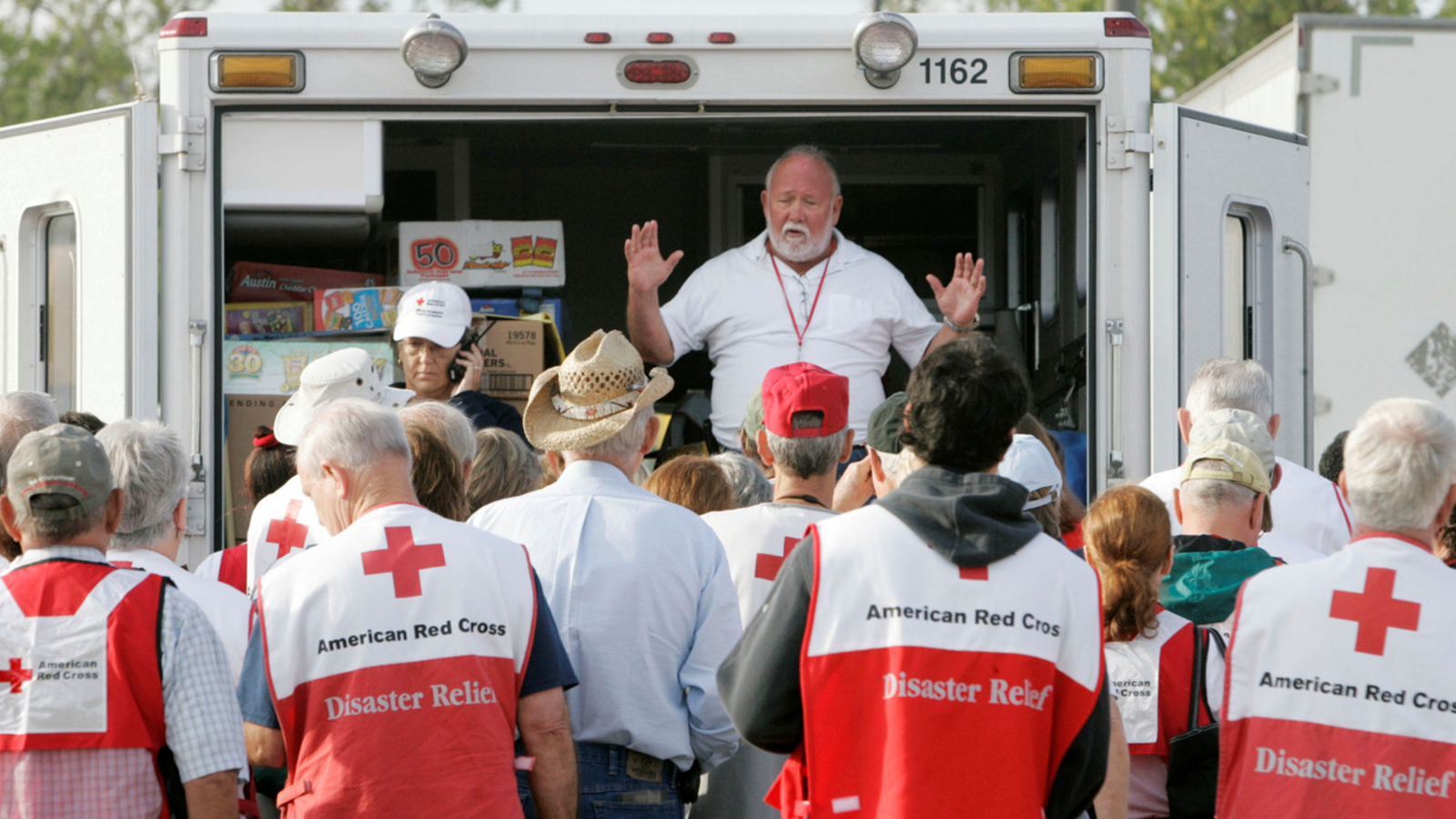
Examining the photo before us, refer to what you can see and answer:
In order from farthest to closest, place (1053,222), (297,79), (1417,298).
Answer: (1417,298), (1053,222), (297,79)

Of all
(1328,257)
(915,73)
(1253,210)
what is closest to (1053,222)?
(1253,210)

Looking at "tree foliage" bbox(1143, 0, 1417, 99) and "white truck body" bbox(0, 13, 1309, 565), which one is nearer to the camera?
"white truck body" bbox(0, 13, 1309, 565)

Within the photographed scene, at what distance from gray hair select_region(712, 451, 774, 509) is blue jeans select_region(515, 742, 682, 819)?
36.1 inches

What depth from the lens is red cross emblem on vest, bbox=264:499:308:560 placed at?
380cm

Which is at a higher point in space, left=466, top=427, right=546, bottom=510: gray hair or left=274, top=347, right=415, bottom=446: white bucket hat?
left=274, top=347, right=415, bottom=446: white bucket hat

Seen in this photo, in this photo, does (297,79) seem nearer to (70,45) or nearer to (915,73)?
(915,73)

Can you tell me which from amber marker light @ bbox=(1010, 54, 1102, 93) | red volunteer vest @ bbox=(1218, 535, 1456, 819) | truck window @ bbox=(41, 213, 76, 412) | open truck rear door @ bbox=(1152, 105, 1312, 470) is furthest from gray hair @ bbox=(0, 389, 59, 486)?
open truck rear door @ bbox=(1152, 105, 1312, 470)

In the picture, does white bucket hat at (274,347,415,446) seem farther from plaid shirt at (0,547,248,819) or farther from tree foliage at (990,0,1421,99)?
tree foliage at (990,0,1421,99)

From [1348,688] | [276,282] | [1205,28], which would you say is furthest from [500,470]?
[1205,28]

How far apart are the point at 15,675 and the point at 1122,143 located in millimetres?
3233

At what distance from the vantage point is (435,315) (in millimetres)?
5469

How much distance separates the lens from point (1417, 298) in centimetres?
789

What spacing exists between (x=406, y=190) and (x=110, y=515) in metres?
4.60

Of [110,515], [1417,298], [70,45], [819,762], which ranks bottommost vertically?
[819,762]
